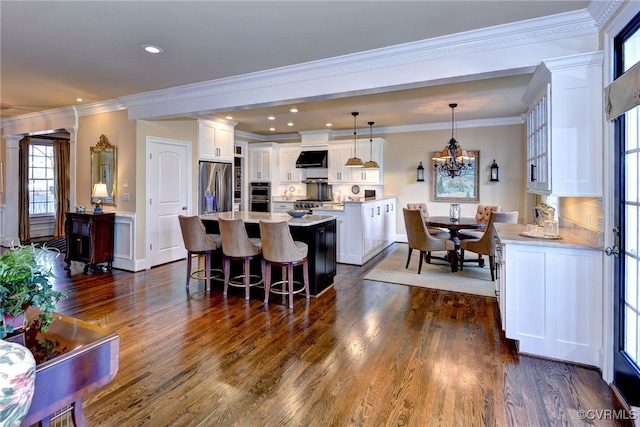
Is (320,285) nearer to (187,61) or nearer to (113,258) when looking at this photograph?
(187,61)

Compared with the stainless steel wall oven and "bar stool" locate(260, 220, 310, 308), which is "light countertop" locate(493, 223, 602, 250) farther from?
the stainless steel wall oven

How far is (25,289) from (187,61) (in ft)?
10.3

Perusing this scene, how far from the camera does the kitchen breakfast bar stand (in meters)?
4.15

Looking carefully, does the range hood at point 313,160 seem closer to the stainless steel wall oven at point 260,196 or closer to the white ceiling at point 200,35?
the stainless steel wall oven at point 260,196

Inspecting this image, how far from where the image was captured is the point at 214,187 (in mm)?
6574

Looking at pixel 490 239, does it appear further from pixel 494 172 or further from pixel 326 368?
pixel 326 368

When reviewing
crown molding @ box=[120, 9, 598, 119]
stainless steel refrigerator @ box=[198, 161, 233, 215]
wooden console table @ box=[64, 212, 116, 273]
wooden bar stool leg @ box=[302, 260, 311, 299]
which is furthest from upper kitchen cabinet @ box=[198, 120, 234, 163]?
wooden bar stool leg @ box=[302, 260, 311, 299]

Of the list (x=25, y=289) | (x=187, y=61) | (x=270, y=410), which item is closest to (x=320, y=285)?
(x=270, y=410)

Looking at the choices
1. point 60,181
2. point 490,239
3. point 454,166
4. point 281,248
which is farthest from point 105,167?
point 454,166

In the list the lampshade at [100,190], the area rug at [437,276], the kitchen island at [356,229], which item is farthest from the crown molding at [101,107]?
the area rug at [437,276]

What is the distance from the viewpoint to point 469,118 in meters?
6.88

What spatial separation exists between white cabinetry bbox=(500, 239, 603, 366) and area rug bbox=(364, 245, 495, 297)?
5.12 ft

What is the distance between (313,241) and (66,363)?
9.99 ft

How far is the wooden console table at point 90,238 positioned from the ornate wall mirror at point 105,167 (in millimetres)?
468
